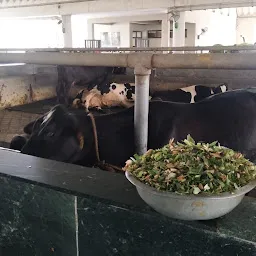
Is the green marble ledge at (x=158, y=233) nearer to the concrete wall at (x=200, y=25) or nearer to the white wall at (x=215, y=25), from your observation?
the concrete wall at (x=200, y=25)

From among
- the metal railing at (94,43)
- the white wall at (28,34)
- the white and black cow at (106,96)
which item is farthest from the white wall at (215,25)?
the white and black cow at (106,96)

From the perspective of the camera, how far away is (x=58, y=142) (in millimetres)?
2619

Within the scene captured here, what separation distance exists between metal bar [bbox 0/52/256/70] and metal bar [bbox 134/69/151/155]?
8 centimetres

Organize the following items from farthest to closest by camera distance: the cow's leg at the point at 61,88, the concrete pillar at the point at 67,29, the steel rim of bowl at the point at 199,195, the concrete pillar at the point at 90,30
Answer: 1. the concrete pillar at the point at 90,30
2. the concrete pillar at the point at 67,29
3. the cow's leg at the point at 61,88
4. the steel rim of bowl at the point at 199,195

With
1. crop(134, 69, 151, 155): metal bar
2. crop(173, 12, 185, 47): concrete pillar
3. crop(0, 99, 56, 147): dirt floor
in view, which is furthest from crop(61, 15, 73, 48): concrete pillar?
crop(134, 69, 151, 155): metal bar

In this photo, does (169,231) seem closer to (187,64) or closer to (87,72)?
(187,64)

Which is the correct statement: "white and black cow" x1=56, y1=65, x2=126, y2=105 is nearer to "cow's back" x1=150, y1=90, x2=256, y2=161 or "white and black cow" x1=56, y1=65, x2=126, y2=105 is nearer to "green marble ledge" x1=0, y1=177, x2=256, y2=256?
"cow's back" x1=150, y1=90, x2=256, y2=161

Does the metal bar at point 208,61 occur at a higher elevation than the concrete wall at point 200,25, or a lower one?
lower

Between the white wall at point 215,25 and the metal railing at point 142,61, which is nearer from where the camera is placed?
the metal railing at point 142,61

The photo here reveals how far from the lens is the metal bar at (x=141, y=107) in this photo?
1.94 meters

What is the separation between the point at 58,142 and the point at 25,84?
320 cm

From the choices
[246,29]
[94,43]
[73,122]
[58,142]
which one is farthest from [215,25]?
[58,142]

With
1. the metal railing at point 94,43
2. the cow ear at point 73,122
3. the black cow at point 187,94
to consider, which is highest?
the metal railing at point 94,43

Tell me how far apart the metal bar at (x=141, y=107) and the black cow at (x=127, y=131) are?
41 centimetres
